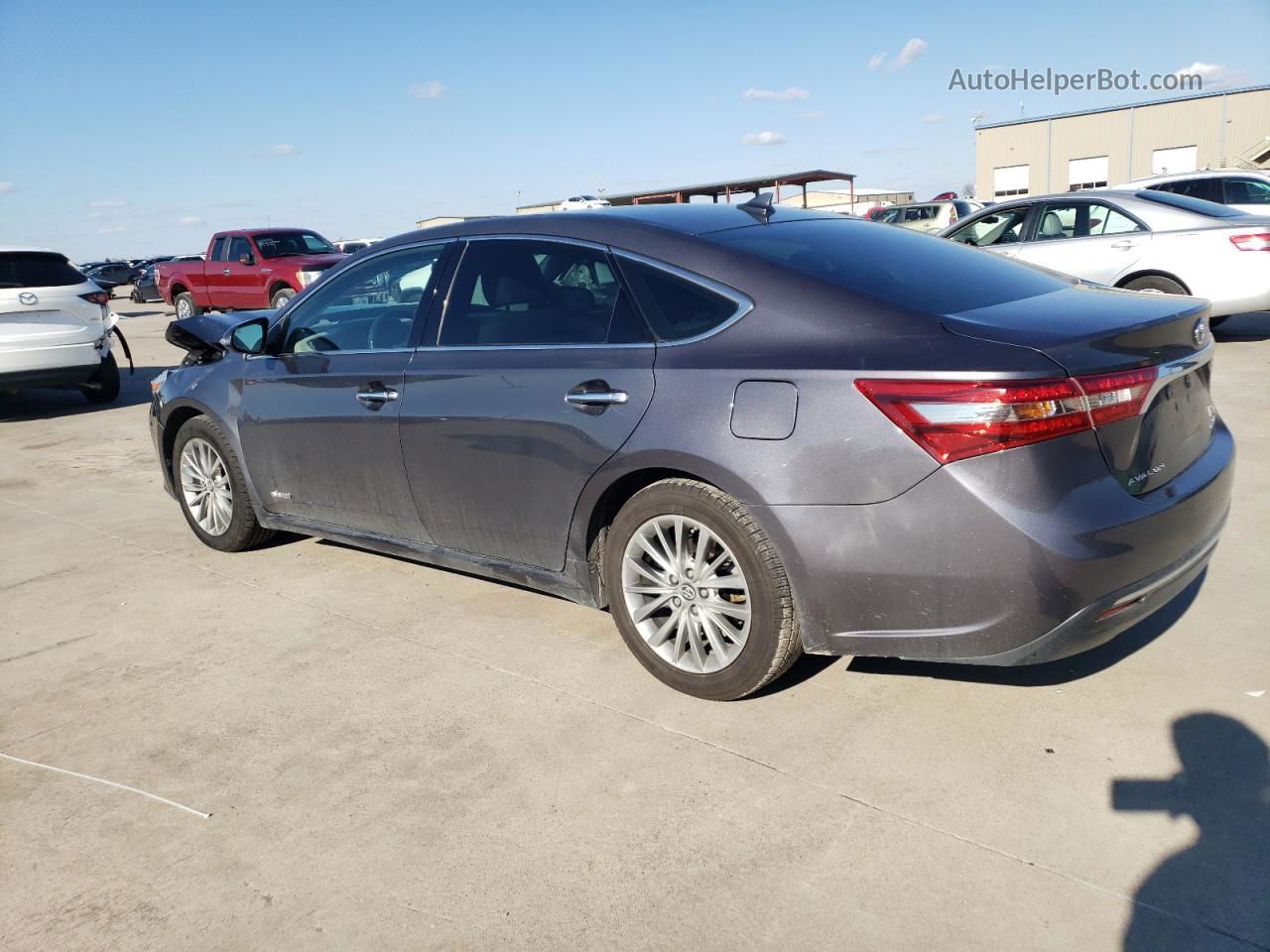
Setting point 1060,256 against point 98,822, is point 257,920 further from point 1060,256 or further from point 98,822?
point 1060,256

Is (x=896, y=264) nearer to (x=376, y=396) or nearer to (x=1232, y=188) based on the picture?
(x=376, y=396)

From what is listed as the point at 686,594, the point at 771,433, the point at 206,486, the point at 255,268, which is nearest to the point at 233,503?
the point at 206,486

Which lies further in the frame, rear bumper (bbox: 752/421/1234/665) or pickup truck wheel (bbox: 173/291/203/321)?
pickup truck wheel (bbox: 173/291/203/321)

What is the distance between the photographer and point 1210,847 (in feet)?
8.33

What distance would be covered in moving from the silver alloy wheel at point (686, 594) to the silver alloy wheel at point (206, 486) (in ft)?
8.96

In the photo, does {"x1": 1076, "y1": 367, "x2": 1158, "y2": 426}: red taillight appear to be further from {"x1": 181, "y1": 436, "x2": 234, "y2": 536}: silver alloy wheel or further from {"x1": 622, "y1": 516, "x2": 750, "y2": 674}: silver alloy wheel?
{"x1": 181, "y1": 436, "x2": 234, "y2": 536}: silver alloy wheel

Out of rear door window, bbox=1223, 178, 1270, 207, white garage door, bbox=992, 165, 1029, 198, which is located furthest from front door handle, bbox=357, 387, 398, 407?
white garage door, bbox=992, 165, 1029, 198

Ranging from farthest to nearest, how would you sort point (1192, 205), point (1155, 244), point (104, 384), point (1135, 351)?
1. point (104, 384)
2. point (1192, 205)
3. point (1155, 244)
4. point (1135, 351)

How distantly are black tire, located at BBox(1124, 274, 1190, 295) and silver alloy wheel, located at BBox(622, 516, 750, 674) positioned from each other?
25.9 feet

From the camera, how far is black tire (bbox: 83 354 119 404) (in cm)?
1126

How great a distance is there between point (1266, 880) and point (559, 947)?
1.64 m

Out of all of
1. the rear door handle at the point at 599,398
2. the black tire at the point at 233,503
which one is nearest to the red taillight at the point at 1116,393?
the rear door handle at the point at 599,398

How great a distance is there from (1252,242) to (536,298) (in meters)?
8.08

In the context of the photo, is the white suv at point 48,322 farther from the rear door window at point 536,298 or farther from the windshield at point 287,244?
the windshield at point 287,244
